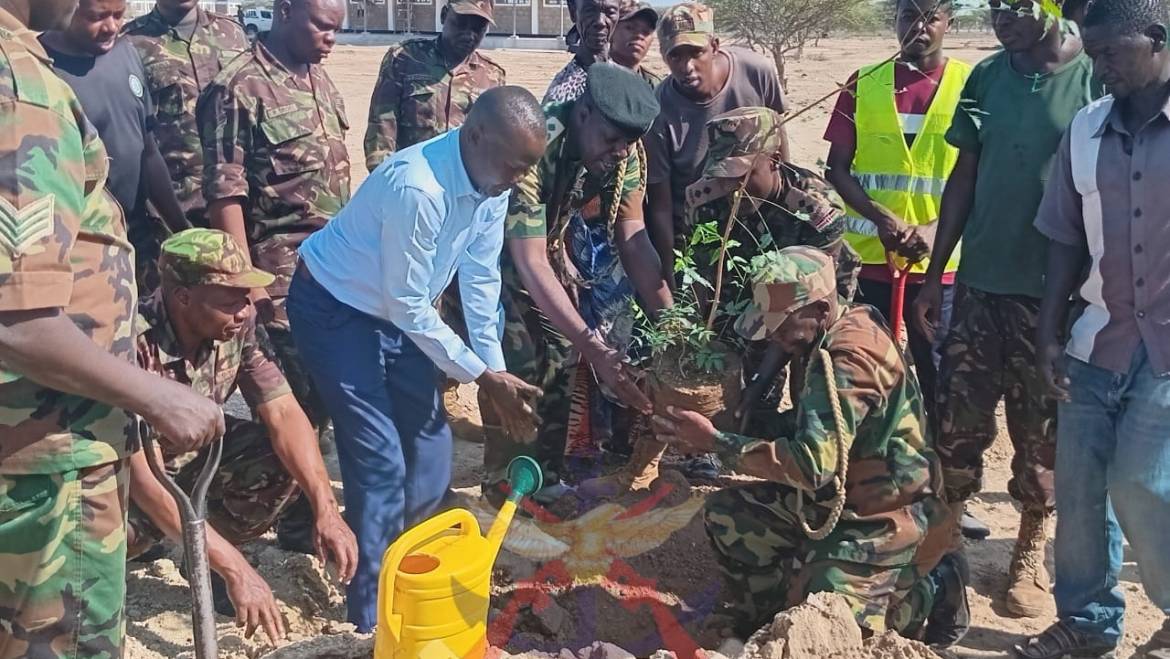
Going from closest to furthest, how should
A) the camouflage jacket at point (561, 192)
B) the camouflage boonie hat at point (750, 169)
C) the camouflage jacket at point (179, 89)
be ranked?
the camouflage boonie hat at point (750, 169) → the camouflage jacket at point (561, 192) → the camouflage jacket at point (179, 89)

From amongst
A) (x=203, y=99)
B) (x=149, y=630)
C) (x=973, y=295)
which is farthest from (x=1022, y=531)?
(x=203, y=99)

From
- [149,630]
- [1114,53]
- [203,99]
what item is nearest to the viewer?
[1114,53]

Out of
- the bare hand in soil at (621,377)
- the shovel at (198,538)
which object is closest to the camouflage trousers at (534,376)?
the bare hand in soil at (621,377)

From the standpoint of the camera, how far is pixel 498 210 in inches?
138

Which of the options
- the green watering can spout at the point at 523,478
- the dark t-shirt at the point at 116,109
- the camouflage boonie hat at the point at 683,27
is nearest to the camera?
the green watering can spout at the point at 523,478

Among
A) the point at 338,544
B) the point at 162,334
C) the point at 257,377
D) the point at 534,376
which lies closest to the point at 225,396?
the point at 257,377

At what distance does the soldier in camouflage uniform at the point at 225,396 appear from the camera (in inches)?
115

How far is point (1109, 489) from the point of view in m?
3.30

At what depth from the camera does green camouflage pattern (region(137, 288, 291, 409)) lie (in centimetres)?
329

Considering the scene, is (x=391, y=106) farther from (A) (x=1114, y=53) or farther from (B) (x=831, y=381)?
(A) (x=1114, y=53)

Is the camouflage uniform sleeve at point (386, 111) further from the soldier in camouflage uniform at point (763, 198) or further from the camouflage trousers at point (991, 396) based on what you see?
the camouflage trousers at point (991, 396)

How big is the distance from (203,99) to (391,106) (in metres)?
1.03

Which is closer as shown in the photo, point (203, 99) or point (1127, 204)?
point (1127, 204)

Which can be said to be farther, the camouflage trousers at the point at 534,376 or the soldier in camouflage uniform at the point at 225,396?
the camouflage trousers at the point at 534,376
